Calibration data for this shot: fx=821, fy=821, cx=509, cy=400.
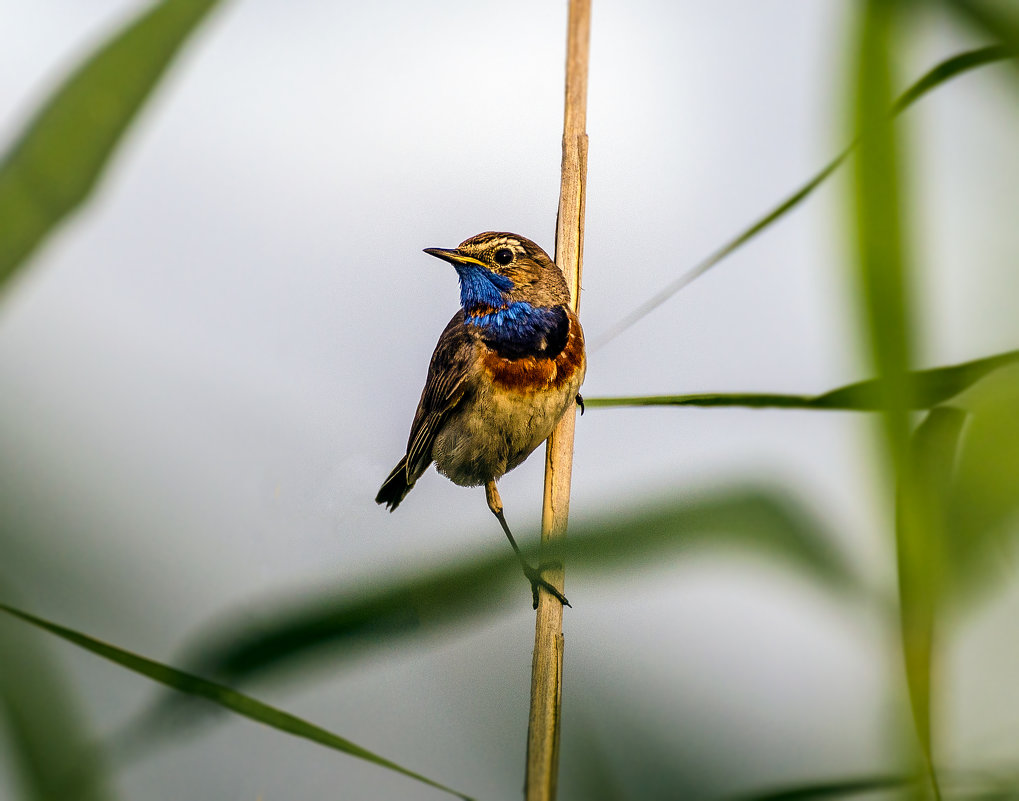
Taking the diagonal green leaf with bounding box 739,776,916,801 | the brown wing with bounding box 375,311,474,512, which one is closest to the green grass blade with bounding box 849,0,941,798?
the diagonal green leaf with bounding box 739,776,916,801

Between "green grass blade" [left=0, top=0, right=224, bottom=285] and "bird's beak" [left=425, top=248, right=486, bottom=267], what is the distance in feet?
3.60

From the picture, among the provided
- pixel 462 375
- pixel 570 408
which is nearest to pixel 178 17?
pixel 570 408

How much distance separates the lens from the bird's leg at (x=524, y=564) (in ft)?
2.51

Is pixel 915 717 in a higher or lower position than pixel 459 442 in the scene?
lower

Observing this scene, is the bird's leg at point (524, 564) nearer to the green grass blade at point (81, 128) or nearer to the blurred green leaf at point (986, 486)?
the blurred green leaf at point (986, 486)

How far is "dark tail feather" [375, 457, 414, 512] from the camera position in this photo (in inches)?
77.2

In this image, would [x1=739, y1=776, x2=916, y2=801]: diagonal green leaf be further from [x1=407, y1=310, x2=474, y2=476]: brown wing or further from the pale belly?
[x1=407, y1=310, x2=474, y2=476]: brown wing

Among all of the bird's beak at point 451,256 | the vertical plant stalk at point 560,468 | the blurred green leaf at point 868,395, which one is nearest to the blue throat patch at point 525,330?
the bird's beak at point 451,256

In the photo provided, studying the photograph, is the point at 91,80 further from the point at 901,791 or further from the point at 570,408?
the point at 570,408

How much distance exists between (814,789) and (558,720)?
377 mm

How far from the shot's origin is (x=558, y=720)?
41.8 inches

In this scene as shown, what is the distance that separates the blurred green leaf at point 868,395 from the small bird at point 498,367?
0.98 meters

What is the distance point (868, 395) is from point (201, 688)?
1.89 ft

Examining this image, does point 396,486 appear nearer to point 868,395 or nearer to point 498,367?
point 498,367
